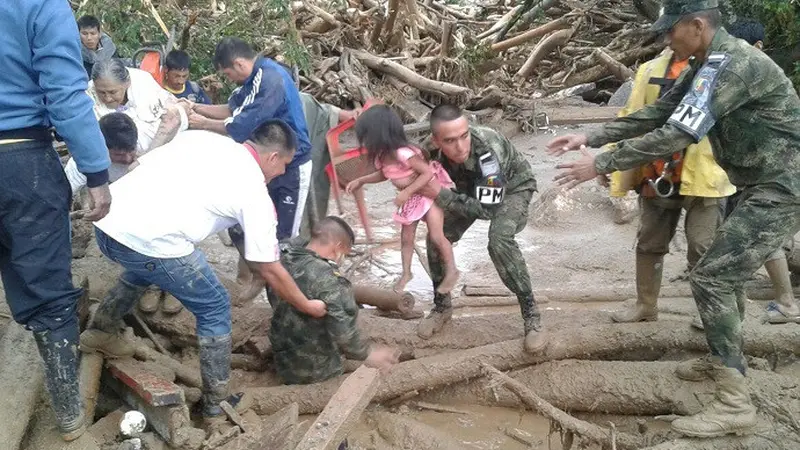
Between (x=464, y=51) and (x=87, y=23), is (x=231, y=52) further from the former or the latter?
(x=464, y=51)

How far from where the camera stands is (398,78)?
11.9 meters

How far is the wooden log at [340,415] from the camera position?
2.88 m

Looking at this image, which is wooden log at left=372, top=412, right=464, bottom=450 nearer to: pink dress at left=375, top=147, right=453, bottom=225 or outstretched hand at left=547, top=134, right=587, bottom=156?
pink dress at left=375, top=147, right=453, bottom=225

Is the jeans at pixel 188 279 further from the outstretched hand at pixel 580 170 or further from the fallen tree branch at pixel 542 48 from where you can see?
the fallen tree branch at pixel 542 48

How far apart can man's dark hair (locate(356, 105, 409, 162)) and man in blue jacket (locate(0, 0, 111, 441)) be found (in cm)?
176

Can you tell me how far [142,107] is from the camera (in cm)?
490

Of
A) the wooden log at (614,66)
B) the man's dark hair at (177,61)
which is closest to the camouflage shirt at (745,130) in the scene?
the man's dark hair at (177,61)

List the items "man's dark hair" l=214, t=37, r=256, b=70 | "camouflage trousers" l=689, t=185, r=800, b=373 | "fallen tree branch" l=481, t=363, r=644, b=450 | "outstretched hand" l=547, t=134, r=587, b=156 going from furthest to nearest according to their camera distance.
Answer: "man's dark hair" l=214, t=37, r=256, b=70, "outstretched hand" l=547, t=134, r=587, b=156, "fallen tree branch" l=481, t=363, r=644, b=450, "camouflage trousers" l=689, t=185, r=800, b=373

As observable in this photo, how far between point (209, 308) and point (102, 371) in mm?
949

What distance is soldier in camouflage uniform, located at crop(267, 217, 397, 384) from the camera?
12.6 ft

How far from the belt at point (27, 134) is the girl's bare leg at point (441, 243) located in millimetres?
2364

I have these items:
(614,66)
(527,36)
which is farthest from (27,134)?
(614,66)

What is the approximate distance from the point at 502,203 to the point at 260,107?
1952mm

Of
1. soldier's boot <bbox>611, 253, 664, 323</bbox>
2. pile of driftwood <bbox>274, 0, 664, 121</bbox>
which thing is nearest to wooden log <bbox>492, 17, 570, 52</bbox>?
pile of driftwood <bbox>274, 0, 664, 121</bbox>
